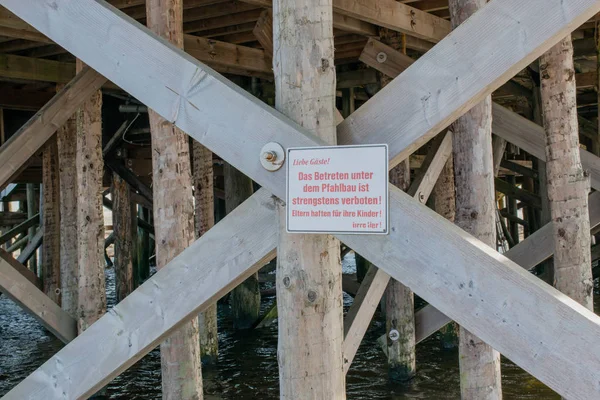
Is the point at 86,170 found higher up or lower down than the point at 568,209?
higher up

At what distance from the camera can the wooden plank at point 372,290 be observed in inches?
223

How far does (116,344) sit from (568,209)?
9.79 ft

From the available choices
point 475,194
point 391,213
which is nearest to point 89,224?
point 475,194

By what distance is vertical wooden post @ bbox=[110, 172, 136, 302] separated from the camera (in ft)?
35.5

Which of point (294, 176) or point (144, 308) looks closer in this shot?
point (294, 176)

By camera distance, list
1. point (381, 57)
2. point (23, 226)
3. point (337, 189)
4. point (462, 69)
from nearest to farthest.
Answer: point (462, 69) → point (337, 189) → point (381, 57) → point (23, 226)

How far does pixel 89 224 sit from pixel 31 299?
1.11 m

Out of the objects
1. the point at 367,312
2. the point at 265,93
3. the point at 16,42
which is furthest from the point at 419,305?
the point at 16,42

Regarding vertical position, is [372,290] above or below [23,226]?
below

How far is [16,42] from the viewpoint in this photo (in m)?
8.00

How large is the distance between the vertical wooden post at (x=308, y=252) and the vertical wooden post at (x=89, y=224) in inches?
178

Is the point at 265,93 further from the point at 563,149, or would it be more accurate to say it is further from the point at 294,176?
the point at 294,176

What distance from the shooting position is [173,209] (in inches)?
182

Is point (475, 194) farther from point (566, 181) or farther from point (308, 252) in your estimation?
point (308, 252)
